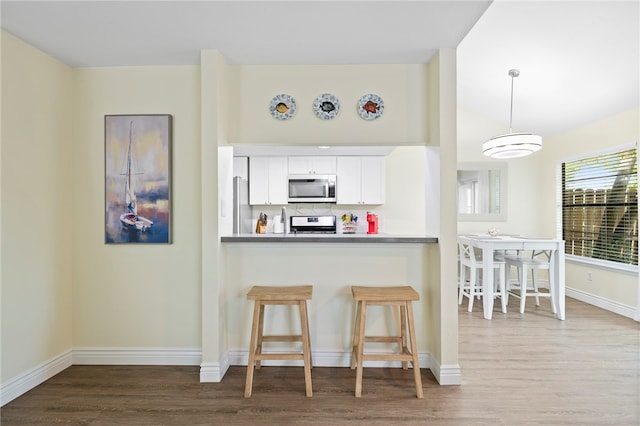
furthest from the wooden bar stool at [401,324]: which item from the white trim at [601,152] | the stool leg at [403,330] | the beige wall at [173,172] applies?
the white trim at [601,152]

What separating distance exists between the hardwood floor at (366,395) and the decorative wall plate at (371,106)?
1897 mm

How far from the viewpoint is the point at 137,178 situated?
269cm

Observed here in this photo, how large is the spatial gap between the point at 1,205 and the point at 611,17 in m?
4.67

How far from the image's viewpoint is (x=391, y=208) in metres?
4.82

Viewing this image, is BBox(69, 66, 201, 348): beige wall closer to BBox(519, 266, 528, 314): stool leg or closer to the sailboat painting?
the sailboat painting

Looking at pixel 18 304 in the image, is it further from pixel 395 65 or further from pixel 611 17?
pixel 611 17

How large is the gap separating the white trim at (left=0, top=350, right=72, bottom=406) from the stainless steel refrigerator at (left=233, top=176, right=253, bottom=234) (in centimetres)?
185

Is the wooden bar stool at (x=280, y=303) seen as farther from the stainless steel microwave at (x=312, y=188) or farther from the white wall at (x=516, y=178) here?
the white wall at (x=516, y=178)

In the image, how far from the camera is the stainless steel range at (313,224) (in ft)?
15.7

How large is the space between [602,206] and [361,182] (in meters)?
3.04

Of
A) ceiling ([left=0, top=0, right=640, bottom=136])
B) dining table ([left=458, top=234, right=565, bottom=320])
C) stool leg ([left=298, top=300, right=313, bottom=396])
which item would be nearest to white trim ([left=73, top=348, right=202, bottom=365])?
stool leg ([left=298, top=300, right=313, bottom=396])

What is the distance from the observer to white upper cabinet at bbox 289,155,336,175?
4.66 m

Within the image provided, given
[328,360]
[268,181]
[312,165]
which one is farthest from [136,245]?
[312,165]

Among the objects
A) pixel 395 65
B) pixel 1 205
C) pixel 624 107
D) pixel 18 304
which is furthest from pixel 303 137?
pixel 624 107
